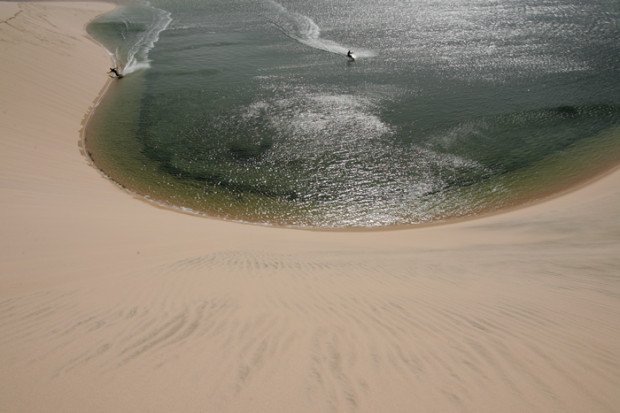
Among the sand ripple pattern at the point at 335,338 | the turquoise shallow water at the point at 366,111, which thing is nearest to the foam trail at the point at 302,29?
the turquoise shallow water at the point at 366,111

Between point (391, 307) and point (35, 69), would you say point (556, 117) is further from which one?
point (35, 69)

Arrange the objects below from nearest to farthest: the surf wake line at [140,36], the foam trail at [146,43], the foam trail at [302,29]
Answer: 1. the foam trail at [146,43]
2. the surf wake line at [140,36]
3. the foam trail at [302,29]

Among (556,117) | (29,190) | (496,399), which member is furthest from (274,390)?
(556,117)

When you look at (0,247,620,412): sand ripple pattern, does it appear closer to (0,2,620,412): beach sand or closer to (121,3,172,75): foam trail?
(0,2,620,412): beach sand

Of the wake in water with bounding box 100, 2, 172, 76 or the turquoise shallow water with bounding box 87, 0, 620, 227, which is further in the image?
the wake in water with bounding box 100, 2, 172, 76

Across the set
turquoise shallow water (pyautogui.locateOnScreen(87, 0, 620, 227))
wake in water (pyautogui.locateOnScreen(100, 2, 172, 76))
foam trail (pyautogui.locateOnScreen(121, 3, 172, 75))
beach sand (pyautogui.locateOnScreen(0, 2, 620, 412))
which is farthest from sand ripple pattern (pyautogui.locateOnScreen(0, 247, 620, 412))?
wake in water (pyautogui.locateOnScreen(100, 2, 172, 76))

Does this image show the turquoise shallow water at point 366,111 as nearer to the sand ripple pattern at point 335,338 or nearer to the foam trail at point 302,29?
the foam trail at point 302,29

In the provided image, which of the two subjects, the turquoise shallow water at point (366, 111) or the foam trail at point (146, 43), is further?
the foam trail at point (146, 43)
